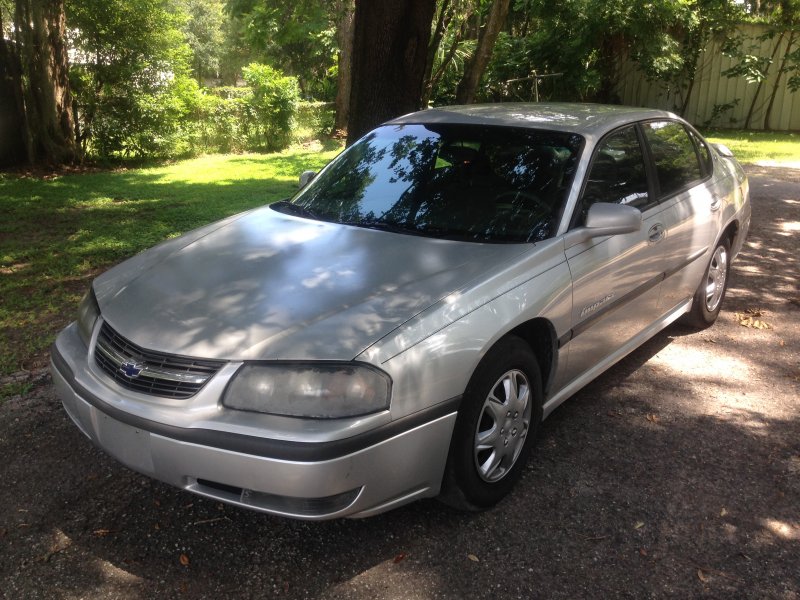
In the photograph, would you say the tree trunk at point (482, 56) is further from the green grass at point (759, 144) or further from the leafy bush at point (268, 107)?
the green grass at point (759, 144)

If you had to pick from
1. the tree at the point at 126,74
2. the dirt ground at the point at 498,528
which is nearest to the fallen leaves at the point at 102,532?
the dirt ground at the point at 498,528

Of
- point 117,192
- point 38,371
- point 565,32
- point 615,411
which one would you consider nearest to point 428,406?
point 615,411

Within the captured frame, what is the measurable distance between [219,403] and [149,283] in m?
0.93

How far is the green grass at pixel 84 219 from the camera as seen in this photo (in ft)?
18.0

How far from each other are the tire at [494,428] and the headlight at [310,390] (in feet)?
1.50

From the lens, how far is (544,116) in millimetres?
4176

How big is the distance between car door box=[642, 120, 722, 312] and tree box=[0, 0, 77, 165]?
35.9ft

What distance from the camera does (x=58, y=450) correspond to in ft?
12.0

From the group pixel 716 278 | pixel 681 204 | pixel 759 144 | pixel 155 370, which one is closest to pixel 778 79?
pixel 759 144

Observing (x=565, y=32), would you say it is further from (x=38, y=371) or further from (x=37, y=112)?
(x=38, y=371)

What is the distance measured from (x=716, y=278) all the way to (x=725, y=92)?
16604mm

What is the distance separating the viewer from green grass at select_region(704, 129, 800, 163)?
568 inches

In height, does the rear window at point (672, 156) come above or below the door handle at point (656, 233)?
above

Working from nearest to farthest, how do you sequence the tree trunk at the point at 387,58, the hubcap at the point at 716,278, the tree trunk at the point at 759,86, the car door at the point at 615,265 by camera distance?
1. the car door at the point at 615,265
2. the hubcap at the point at 716,278
3. the tree trunk at the point at 387,58
4. the tree trunk at the point at 759,86
